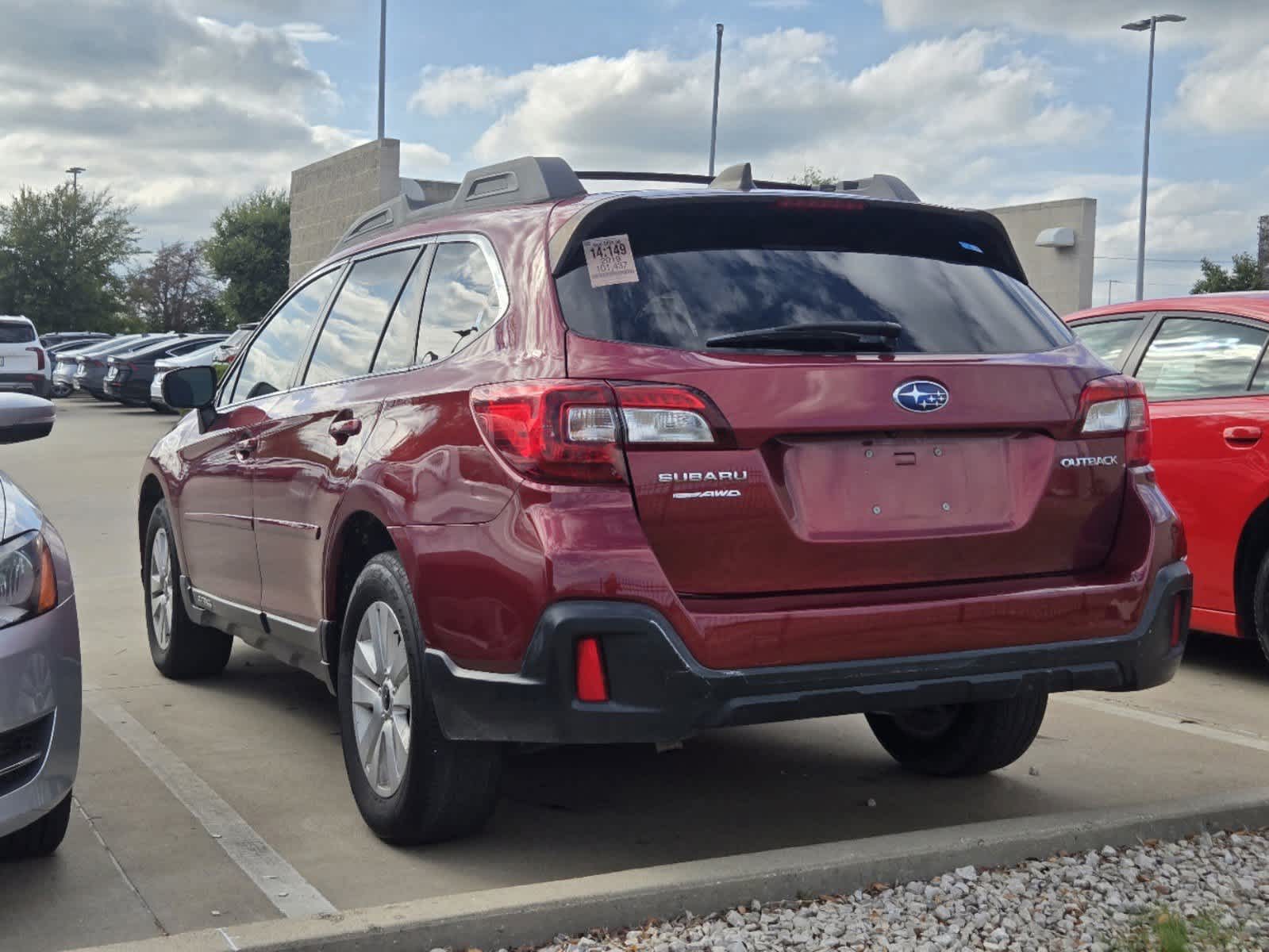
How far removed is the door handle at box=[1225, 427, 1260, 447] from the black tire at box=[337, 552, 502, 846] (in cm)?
390

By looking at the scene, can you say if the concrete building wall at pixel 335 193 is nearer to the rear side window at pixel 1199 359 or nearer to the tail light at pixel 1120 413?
the rear side window at pixel 1199 359

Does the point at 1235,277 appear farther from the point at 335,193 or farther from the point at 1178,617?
the point at 1178,617

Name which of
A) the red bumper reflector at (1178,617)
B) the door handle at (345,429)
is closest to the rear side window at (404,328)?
the door handle at (345,429)

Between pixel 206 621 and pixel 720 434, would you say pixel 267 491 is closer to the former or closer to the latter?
pixel 206 621

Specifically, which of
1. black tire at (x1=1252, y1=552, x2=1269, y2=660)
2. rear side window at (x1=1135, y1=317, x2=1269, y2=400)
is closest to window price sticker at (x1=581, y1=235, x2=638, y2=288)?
rear side window at (x1=1135, y1=317, x2=1269, y2=400)

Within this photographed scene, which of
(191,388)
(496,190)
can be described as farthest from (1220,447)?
(191,388)

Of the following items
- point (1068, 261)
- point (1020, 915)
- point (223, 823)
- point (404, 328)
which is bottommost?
point (223, 823)

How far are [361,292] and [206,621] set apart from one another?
169 centimetres

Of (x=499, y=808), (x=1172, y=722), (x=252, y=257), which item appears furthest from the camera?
(x=252, y=257)

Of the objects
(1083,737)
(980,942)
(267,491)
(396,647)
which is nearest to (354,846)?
(396,647)

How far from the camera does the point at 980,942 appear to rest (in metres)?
3.60

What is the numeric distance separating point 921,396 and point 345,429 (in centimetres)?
175

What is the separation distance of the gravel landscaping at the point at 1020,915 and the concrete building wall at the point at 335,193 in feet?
96.4

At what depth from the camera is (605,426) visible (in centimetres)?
365
